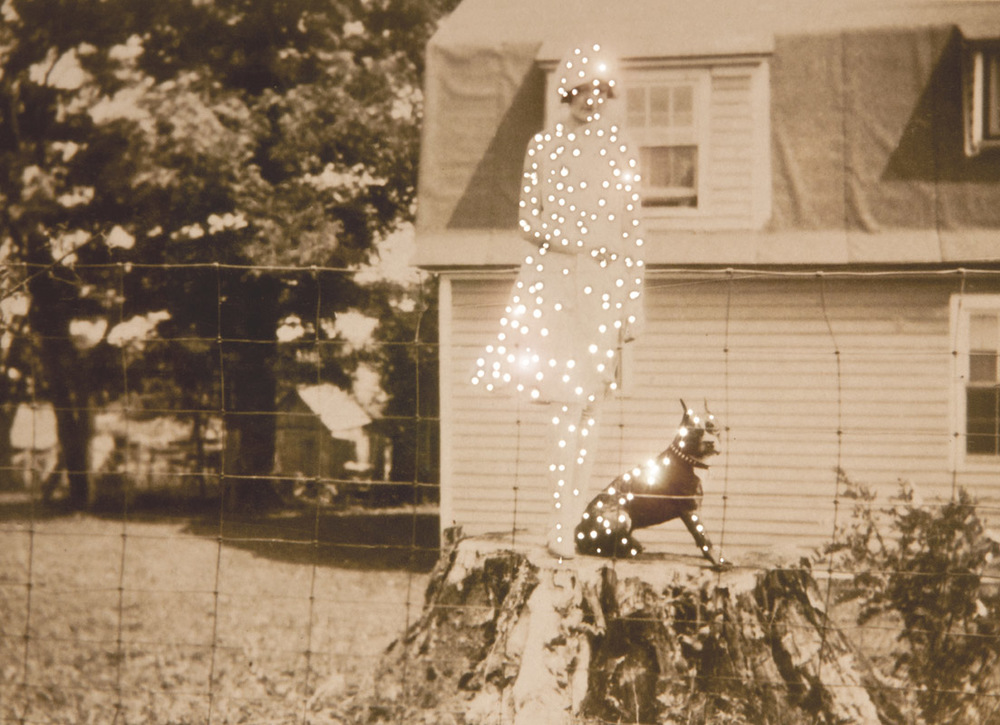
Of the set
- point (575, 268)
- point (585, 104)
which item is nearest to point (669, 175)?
point (585, 104)

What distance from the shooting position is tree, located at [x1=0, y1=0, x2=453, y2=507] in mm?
8359

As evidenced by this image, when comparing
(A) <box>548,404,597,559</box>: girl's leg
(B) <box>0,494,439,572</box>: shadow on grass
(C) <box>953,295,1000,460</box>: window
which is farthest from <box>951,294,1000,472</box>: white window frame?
(B) <box>0,494,439,572</box>: shadow on grass

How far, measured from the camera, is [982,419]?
22.2ft

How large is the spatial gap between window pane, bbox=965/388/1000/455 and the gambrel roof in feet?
3.50

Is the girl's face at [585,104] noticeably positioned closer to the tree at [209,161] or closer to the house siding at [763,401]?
the house siding at [763,401]

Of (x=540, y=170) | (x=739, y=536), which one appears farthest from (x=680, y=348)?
(x=540, y=170)

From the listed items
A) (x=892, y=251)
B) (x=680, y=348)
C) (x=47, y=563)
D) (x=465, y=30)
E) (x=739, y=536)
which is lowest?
(x=47, y=563)

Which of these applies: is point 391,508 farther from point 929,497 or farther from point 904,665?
point 904,665

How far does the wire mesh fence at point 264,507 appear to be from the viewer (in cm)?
443

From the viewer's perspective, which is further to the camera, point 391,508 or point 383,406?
point 391,508

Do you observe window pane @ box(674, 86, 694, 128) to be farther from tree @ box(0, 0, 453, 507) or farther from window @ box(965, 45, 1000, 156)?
tree @ box(0, 0, 453, 507)

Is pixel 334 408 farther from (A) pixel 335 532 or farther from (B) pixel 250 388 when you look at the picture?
(A) pixel 335 532

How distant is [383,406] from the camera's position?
26.7 ft

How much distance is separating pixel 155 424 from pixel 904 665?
8.37m
